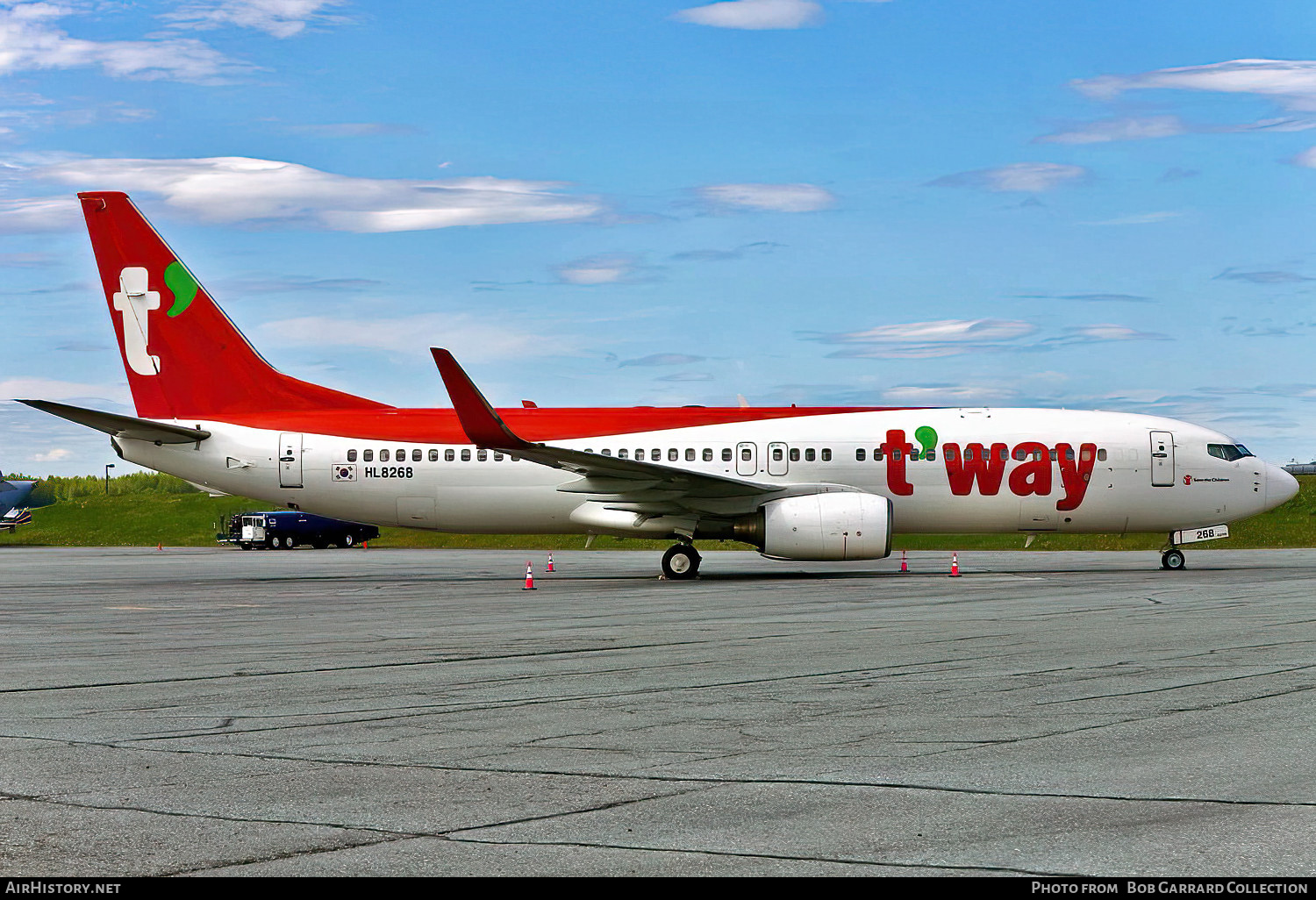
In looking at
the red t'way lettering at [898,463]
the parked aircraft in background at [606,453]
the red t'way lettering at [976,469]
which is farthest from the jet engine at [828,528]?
the red t'way lettering at [976,469]

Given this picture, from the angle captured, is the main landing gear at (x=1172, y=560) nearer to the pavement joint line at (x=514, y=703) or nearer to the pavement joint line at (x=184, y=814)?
the pavement joint line at (x=514, y=703)

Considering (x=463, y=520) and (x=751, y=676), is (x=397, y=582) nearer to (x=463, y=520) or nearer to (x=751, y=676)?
(x=463, y=520)

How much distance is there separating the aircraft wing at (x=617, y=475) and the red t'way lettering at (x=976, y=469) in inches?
90.4

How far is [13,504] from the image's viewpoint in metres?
71.2

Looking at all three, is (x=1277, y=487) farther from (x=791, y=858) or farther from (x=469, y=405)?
(x=791, y=858)

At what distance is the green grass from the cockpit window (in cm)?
1606

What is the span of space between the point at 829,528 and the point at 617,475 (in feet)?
15.1

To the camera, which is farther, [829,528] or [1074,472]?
[1074,472]

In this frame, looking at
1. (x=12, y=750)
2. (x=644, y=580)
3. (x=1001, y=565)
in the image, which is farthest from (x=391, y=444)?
(x=12, y=750)

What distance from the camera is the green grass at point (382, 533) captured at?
2178 inches

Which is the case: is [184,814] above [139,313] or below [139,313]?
below

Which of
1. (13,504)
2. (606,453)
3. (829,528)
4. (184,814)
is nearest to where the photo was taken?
(184,814)

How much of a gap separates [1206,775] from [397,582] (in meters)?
23.0

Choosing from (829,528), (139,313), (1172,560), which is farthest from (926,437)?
(139,313)
